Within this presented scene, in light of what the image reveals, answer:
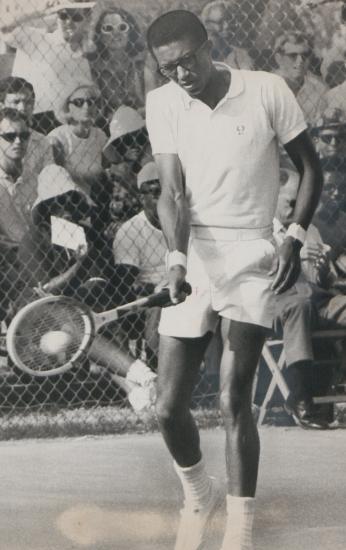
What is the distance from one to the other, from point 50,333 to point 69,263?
124cm

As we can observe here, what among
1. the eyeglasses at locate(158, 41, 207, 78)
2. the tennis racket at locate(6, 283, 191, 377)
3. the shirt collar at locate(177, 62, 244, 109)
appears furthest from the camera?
the tennis racket at locate(6, 283, 191, 377)

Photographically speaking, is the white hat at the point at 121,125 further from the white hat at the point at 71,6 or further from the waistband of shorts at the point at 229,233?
the waistband of shorts at the point at 229,233

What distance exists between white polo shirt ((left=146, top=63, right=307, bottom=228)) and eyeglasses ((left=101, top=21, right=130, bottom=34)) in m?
2.57

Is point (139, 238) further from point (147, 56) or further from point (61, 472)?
point (61, 472)

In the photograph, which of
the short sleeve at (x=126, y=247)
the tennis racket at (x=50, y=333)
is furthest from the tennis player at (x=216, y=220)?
the short sleeve at (x=126, y=247)

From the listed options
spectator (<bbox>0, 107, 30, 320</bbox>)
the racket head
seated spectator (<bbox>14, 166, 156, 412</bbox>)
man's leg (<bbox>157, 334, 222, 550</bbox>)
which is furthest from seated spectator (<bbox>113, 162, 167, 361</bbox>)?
man's leg (<bbox>157, 334, 222, 550</bbox>)

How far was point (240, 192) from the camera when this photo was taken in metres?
4.02

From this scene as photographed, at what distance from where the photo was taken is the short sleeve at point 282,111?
4008mm

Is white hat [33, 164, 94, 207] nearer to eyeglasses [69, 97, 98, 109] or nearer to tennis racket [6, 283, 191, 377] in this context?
eyeglasses [69, 97, 98, 109]

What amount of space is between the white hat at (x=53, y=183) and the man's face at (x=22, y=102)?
0.91 ft

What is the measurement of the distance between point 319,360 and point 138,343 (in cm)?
88

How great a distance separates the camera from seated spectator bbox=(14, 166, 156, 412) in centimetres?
649

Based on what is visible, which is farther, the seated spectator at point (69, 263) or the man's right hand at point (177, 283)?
the seated spectator at point (69, 263)

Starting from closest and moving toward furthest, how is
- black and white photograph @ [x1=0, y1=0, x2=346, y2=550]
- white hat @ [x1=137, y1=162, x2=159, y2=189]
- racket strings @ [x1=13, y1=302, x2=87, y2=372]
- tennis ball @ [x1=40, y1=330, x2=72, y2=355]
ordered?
1. racket strings @ [x1=13, y1=302, x2=87, y2=372]
2. tennis ball @ [x1=40, y1=330, x2=72, y2=355]
3. black and white photograph @ [x1=0, y1=0, x2=346, y2=550]
4. white hat @ [x1=137, y1=162, x2=159, y2=189]
